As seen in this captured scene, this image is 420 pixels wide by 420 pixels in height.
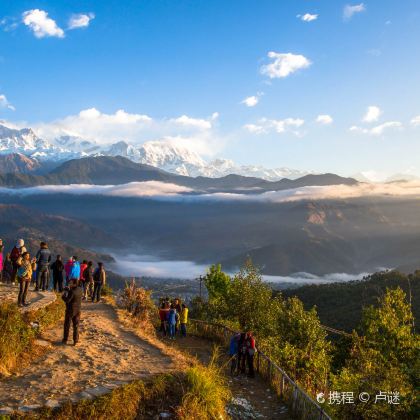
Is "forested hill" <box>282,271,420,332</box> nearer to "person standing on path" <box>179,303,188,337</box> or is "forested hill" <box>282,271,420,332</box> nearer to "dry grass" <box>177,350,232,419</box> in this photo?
"person standing on path" <box>179,303,188,337</box>

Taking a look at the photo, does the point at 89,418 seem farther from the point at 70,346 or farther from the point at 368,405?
the point at 368,405

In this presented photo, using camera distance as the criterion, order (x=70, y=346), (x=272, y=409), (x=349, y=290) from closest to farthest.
A: (x=272, y=409) < (x=70, y=346) < (x=349, y=290)

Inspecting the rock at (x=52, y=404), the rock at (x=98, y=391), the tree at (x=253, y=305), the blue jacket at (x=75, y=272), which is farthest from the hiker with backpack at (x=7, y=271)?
the tree at (x=253, y=305)

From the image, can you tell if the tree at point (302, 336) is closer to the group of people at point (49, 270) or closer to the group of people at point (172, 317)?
the group of people at point (172, 317)

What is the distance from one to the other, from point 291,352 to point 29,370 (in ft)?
45.3

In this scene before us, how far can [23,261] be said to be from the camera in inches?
719

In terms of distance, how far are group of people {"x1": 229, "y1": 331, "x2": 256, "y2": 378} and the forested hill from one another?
6755cm

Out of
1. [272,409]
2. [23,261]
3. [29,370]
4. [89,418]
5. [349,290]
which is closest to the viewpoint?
[89,418]

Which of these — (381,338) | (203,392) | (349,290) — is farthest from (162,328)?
(349,290)

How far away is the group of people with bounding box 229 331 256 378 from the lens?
17266mm

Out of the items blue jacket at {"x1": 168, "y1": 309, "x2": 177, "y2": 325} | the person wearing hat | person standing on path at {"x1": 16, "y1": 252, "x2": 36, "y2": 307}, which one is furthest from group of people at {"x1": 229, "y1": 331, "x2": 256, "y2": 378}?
the person wearing hat

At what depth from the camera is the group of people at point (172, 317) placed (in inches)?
933

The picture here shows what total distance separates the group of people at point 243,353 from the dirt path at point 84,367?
3451 mm

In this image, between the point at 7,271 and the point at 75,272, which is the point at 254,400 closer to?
the point at 75,272
